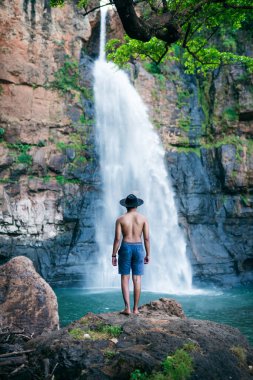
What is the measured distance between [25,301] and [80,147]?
12.2 metres

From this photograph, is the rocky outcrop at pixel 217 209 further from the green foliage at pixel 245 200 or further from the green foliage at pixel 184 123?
the green foliage at pixel 184 123

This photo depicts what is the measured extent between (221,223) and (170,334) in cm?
1551

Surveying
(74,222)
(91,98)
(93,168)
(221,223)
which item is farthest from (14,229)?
(221,223)

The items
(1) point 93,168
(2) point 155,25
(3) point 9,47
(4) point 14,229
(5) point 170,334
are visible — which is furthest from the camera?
(1) point 93,168

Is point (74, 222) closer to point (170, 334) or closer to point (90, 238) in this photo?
point (90, 238)

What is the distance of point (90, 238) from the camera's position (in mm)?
17188

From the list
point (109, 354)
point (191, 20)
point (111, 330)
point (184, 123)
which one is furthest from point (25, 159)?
point (109, 354)

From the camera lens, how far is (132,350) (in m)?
4.05

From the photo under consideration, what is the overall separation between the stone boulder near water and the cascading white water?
33.9 ft

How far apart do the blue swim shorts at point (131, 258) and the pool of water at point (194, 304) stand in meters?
3.62

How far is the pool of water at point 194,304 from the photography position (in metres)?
9.86

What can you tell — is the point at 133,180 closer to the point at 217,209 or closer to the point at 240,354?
the point at 217,209

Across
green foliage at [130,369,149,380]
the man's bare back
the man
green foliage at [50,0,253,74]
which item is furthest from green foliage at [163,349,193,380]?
green foliage at [50,0,253,74]

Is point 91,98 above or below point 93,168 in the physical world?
above
